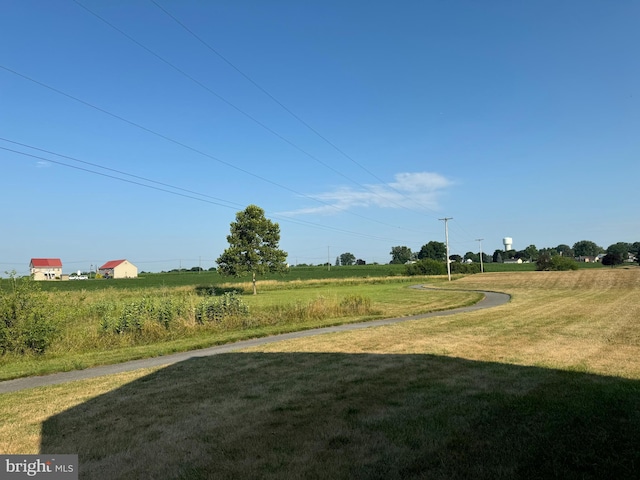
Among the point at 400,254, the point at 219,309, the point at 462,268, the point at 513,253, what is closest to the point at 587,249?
the point at 513,253

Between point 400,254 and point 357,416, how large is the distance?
185 meters

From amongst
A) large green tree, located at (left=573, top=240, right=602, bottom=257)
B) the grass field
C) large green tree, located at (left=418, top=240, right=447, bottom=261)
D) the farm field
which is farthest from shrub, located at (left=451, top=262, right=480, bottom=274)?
large green tree, located at (left=573, top=240, right=602, bottom=257)

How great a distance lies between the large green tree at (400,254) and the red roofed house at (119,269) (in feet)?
359

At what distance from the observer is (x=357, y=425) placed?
4.78m

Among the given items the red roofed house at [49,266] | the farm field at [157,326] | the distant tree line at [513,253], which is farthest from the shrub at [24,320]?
the red roofed house at [49,266]

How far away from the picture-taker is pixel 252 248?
46.4m

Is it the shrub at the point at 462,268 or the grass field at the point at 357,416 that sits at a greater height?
the shrub at the point at 462,268

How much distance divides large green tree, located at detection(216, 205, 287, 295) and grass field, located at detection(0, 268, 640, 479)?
3665cm

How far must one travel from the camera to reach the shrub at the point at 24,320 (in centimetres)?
1157

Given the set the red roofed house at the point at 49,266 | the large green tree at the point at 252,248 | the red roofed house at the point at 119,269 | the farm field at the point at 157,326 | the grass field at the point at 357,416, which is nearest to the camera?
the grass field at the point at 357,416

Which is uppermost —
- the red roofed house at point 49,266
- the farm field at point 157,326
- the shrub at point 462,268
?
the red roofed house at point 49,266

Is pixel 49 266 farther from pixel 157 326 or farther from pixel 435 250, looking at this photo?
pixel 157 326

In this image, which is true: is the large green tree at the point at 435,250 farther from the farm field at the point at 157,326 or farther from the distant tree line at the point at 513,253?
the farm field at the point at 157,326

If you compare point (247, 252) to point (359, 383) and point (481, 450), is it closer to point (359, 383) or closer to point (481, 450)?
point (359, 383)
